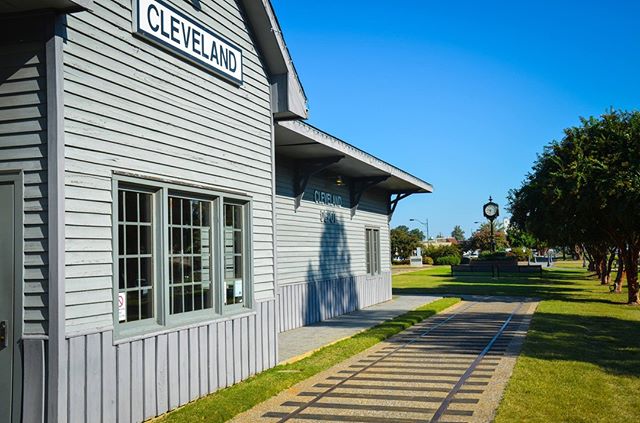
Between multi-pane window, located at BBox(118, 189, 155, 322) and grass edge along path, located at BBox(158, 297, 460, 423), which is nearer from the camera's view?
multi-pane window, located at BBox(118, 189, 155, 322)

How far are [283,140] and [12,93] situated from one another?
753 cm

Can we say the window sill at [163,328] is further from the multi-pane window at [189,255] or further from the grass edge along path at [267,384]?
the grass edge along path at [267,384]

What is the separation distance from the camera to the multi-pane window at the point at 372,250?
2111 cm

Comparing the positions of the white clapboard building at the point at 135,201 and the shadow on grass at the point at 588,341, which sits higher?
the white clapboard building at the point at 135,201

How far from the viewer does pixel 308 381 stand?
8.84 m

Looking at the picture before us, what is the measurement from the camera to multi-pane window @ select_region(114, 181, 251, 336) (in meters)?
6.70

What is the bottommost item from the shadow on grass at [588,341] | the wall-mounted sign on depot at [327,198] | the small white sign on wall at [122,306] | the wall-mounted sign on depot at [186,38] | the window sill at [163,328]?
the shadow on grass at [588,341]

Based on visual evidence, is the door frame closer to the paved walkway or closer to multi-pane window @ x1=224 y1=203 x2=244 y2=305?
multi-pane window @ x1=224 y1=203 x2=244 y2=305

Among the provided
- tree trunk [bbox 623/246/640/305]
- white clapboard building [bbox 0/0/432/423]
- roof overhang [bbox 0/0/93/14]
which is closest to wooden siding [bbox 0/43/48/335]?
white clapboard building [bbox 0/0/432/423]

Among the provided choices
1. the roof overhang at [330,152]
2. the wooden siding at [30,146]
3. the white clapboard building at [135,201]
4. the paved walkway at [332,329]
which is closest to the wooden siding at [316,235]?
the roof overhang at [330,152]

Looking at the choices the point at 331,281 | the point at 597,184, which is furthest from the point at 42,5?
the point at 597,184

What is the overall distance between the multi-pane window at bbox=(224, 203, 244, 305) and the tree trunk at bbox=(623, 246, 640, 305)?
18.1m

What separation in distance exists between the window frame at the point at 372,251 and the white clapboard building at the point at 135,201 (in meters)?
10.9

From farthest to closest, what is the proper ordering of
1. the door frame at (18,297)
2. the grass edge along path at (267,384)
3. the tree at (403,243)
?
the tree at (403,243)
the grass edge along path at (267,384)
the door frame at (18,297)
